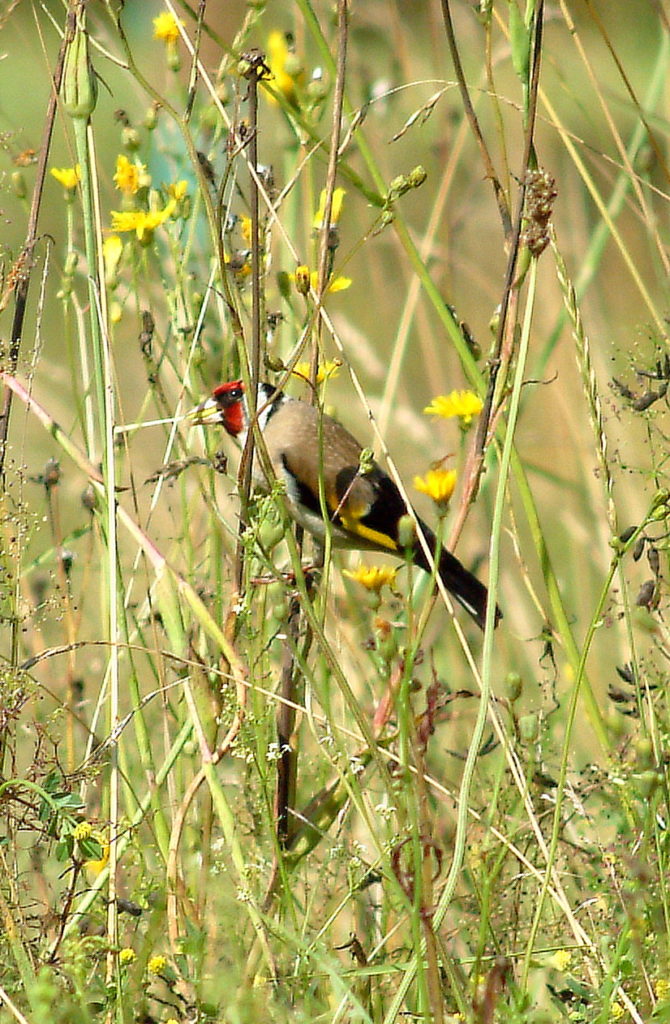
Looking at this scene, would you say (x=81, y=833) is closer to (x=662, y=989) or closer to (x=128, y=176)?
(x=662, y=989)

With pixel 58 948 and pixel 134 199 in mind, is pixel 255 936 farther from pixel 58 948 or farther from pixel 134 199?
pixel 134 199

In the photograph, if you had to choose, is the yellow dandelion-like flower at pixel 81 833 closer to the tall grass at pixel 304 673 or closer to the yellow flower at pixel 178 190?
the tall grass at pixel 304 673

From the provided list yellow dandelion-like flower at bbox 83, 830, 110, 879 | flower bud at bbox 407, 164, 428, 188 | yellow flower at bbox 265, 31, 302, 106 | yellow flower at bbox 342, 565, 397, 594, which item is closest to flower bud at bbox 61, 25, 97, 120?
yellow flower at bbox 265, 31, 302, 106

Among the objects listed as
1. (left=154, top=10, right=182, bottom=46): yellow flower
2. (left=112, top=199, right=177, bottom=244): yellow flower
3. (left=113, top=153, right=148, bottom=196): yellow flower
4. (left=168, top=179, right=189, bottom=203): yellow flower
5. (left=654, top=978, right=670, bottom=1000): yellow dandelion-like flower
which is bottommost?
(left=654, top=978, right=670, bottom=1000): yellow dandelion-like flower

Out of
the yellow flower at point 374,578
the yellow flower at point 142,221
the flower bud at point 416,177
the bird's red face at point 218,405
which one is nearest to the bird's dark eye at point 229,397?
the bird's red face at point 218,405

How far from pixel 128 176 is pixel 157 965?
108 centimetres

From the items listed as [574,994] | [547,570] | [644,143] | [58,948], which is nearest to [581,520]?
[644,143]

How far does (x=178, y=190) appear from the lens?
5.77 ft

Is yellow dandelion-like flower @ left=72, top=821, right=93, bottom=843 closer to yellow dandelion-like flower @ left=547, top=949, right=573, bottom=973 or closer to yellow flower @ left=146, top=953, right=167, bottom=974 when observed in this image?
yellow flower @ left=146, top=953, right=167, bottom=974

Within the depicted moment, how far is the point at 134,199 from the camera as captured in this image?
5.92 ft

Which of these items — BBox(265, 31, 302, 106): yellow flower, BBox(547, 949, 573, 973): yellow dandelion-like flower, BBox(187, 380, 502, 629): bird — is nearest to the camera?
BBox(547, 949, 573, 973): yellow dandelion-like flower

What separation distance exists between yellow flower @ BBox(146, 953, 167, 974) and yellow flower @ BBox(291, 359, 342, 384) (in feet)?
1.94

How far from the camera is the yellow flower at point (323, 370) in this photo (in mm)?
1329

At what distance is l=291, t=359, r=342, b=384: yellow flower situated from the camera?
133cm
